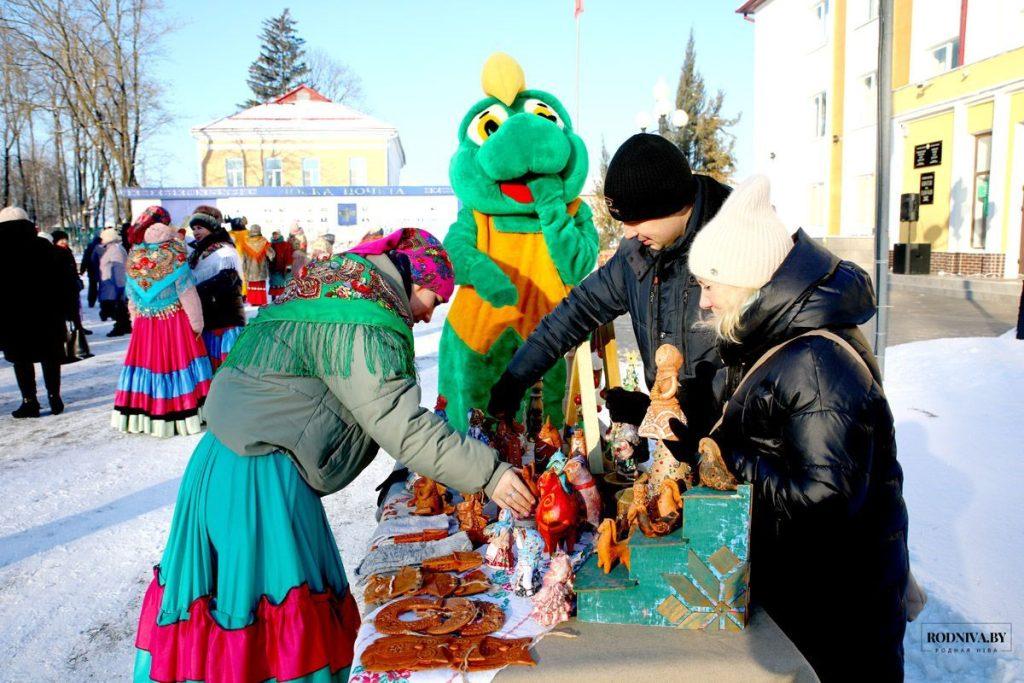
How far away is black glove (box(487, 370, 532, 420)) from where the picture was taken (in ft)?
8.45

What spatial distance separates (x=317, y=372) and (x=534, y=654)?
83 centimetres

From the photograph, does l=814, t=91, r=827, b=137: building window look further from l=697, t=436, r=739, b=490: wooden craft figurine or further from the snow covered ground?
l=697, t=436, r=739, b=490: wooden craft figurine

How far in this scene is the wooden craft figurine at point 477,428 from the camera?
2443 mm

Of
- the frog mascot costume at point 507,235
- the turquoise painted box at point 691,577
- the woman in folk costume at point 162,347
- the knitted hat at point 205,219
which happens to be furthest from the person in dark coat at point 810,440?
the knitted hat at point 205,219

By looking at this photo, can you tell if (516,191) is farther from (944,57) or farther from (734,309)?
(944,57)

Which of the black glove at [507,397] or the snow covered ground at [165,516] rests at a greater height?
the black glove at [507,397]

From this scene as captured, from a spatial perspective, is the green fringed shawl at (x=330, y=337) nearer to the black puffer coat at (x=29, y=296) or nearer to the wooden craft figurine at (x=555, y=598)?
the wooden craft figurine at (x=555, y=598)

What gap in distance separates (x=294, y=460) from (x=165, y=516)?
9.44 ft

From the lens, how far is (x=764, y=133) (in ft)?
89.5

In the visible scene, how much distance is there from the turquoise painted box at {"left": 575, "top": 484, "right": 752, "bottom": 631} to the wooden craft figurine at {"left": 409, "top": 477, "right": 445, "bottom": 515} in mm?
818

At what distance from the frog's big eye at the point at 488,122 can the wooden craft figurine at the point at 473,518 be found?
2249 millimetres

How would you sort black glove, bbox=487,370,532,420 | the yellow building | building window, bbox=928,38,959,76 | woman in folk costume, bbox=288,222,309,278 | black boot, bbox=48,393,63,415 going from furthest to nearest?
1. the yellow building
2. building window, bbox=928,38,959,76
3. woman in folk costume, bbox=288,222,309,278
4. black boot, bbox=48,393,63,415
5. black glove, bbox=487,370,532,420

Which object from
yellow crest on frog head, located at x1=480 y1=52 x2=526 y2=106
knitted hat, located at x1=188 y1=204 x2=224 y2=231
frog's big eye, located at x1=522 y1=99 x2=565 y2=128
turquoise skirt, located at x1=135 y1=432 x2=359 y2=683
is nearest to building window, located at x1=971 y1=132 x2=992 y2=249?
frog's big eye, located at x1=522 y1=99 x2=565 y2=128

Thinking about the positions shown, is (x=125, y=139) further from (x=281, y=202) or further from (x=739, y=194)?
(x=739, y=194)
